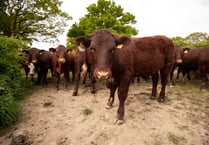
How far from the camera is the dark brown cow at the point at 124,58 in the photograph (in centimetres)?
488

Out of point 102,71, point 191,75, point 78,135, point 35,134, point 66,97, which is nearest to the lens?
point 102,71

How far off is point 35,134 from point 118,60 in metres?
2.71

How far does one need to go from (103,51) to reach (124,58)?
862mm

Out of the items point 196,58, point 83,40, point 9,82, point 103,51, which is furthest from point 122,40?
point 196,58

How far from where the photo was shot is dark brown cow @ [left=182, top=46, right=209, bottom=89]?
31.6ft

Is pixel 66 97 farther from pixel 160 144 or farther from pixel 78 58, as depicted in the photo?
pixel 160 144

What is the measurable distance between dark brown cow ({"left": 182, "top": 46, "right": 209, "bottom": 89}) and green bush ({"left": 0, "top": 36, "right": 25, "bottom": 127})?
7092mm

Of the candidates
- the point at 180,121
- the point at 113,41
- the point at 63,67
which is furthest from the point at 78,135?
the point at 63,67

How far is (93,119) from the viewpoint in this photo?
19.7 ft

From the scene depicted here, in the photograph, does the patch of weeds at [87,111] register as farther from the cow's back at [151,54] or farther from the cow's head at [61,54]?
the cow's head at [61,54]

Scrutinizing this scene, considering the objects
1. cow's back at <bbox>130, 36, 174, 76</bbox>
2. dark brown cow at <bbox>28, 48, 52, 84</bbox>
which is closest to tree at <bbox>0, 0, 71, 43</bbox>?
dark brown cow at <bbox>28, 48, 52, 84</bbox>

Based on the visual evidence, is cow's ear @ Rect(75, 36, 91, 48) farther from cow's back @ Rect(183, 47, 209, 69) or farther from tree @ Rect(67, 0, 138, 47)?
tree @ Rect(67, 0, 138, 47)

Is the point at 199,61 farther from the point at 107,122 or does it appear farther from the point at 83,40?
the point at 83,40

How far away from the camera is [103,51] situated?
4863 millimetres
